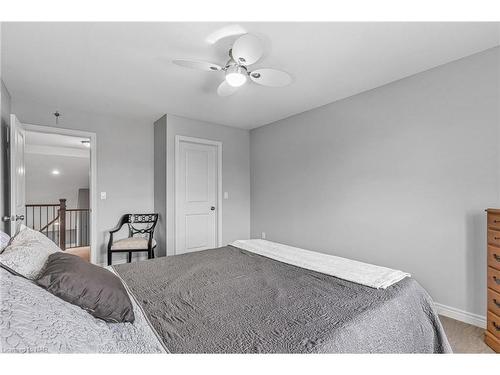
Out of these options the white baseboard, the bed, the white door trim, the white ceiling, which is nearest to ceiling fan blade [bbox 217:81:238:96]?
the white ceiling

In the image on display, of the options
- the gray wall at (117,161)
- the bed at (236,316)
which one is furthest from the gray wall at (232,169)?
the bed at (236,316)

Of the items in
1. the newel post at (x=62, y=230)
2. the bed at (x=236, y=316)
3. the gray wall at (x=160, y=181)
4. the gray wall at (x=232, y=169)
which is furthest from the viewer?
the newel post at (x=62, y=230)

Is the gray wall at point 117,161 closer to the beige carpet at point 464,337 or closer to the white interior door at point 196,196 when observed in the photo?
the white interior door at point 196,196

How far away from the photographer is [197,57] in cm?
212

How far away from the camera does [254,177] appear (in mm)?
4543

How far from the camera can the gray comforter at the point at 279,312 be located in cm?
92

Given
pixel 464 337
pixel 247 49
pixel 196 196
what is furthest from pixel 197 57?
pixel 464 337

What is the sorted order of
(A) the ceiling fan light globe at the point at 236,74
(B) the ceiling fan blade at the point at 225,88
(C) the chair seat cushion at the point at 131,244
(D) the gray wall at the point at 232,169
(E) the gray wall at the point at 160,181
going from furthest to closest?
(D) the gray wall at the point at 232,169 < (E) the gray wall at the point at 160,181 < (C) the chair seat cushion at the point at 131,244 < (B) the ceiling fan blade at the point at 225,88 < (A) the ceiling fan light globe at the point at 236,74

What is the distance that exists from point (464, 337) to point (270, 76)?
257 centimetres

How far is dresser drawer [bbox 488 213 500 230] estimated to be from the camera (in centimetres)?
177

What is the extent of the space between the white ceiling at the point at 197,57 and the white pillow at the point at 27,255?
1492 mm

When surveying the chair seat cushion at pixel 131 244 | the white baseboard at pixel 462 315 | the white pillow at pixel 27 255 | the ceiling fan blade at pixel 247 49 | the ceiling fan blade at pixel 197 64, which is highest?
the ceiling fan blade at pixel 247 49

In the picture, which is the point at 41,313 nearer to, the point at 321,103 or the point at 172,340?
the point at 172,340
